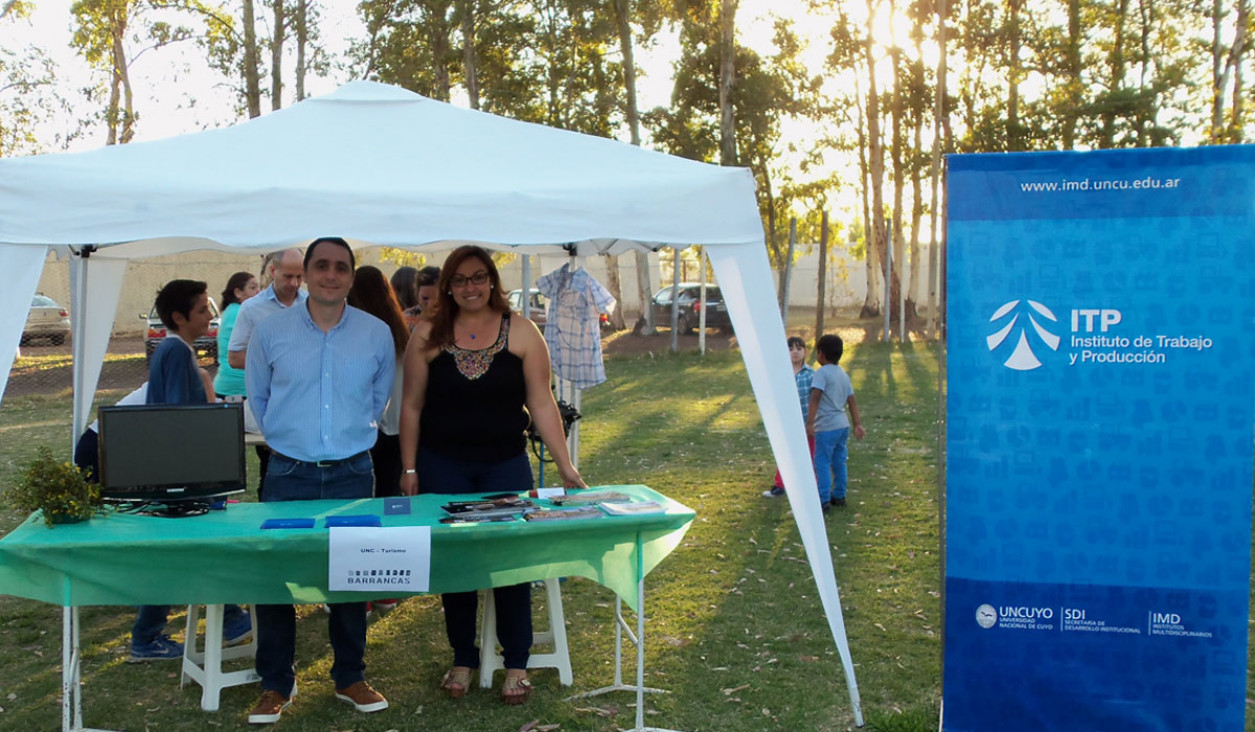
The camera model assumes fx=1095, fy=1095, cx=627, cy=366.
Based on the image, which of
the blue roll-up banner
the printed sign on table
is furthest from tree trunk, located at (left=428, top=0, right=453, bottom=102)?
the blue roll-up banner

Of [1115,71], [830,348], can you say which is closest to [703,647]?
[830,348]

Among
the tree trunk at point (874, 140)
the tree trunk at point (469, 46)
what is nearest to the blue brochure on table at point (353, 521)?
the tree trunk at point (469, 46)

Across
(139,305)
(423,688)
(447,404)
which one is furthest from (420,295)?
(139,305)

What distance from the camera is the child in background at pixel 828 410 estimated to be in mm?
7129

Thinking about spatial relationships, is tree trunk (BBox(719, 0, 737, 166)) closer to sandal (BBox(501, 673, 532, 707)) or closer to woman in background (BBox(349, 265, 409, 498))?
woman in background (BBox(349, 265, 409, 498))

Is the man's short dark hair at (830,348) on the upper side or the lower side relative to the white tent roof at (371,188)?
lower

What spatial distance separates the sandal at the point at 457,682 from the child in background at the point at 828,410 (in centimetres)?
341

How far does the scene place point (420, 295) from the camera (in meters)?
5.92

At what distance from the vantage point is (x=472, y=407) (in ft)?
13.9

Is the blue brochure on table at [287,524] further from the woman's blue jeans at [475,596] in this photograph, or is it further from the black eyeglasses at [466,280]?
the black eyeglasses at [466,280]

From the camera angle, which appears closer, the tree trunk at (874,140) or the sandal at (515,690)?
the sandal at (515,690)

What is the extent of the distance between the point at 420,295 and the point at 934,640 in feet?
10.3

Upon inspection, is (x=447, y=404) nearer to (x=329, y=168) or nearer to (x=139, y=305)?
(x=329, y=168)

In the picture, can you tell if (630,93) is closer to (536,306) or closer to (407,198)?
(536,306)
